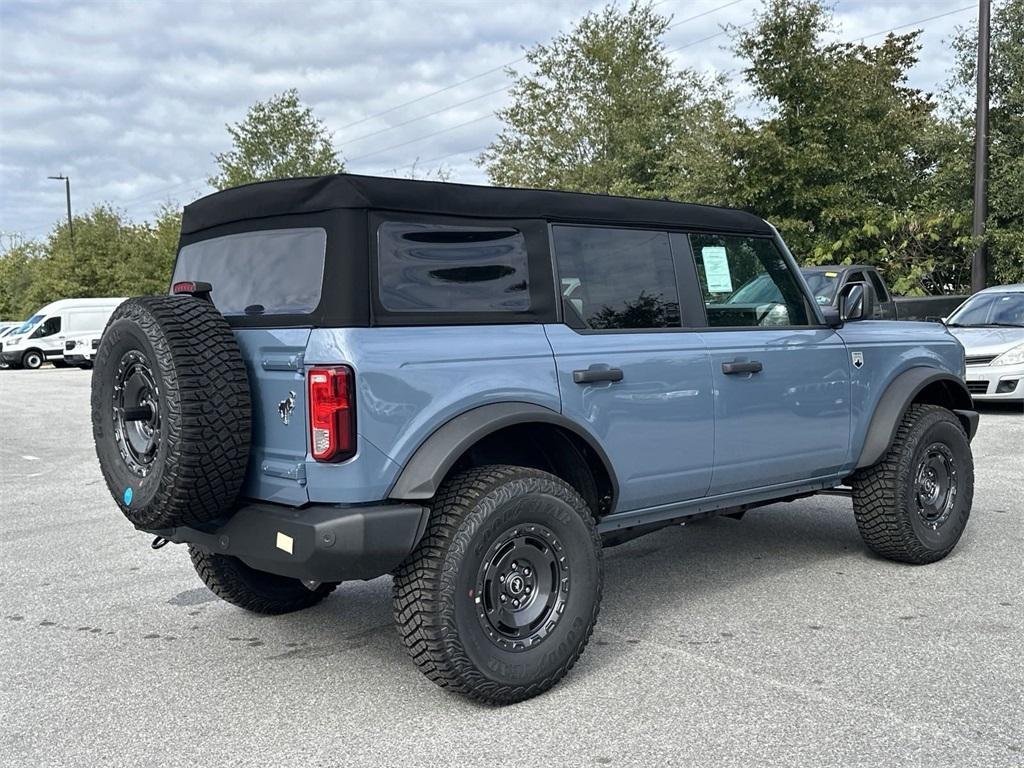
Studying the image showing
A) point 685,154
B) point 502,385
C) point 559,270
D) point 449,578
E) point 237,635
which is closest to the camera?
point 449,578

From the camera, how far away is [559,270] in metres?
4.30

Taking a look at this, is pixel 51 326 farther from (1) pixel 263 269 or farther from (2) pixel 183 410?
(2) pixel 183 410

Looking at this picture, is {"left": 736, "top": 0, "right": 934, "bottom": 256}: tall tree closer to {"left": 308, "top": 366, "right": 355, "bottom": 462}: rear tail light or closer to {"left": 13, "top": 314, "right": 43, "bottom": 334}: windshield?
{"left": 308, "top": 366, "right": 355, "bottom": 462}: rear tail light

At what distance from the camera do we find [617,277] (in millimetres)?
4535

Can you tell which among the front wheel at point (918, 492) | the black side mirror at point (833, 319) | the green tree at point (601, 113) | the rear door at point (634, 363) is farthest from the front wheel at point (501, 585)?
the green tree at point (601, 113)

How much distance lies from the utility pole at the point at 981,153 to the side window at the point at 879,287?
4498 millimetres

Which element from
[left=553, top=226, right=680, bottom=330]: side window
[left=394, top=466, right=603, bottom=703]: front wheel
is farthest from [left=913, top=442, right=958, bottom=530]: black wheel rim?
[left=394, top=466, right=603, bottom=703]: front wheel

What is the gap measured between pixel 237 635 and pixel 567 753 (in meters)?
1.97

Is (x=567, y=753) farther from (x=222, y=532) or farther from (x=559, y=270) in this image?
(x=559, y=270)

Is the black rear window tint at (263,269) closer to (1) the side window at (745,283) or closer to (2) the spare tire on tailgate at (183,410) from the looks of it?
(2) the spare tire on tailgate at (183,410)

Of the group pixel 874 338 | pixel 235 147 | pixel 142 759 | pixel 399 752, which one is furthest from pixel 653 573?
pixel 235 147

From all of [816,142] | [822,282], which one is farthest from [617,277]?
[816,142]

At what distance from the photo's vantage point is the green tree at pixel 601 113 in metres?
31.2

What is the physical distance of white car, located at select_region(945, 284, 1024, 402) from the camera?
1219 centimetres
